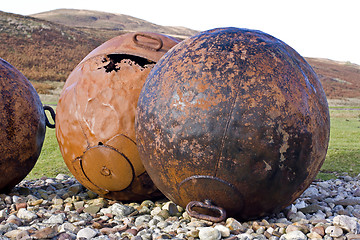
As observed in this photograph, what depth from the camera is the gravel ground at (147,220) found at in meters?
3.24

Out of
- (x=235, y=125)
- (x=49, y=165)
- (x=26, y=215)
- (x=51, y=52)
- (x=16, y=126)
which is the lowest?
(x=51, y=52)

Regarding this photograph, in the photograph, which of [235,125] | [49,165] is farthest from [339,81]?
[235,125]

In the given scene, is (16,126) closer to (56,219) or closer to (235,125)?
(56,219)

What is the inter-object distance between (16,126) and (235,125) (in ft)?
8.84

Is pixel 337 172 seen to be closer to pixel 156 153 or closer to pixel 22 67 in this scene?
pixel 156 153

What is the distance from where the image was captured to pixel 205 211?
344 cm

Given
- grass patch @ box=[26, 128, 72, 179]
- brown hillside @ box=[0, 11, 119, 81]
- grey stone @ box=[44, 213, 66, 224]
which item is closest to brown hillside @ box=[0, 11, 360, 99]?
brown hillside @ box=[0, 11, 119, 81]

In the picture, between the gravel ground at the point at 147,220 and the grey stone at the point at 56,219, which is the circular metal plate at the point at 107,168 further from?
the grey stone at the point at 56,219

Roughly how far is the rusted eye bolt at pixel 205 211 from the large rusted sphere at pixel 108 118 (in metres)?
0.81

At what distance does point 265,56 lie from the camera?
3307 mm

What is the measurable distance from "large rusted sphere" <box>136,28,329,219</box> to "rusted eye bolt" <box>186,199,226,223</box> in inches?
2.6

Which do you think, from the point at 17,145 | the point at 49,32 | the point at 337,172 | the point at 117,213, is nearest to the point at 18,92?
the point at 17,145

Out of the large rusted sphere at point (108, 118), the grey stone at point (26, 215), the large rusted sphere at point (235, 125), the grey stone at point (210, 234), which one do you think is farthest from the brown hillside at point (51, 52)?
the grey stone at point (210, 234)

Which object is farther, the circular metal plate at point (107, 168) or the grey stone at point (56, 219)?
the circular metal plate at point (107, 168)
